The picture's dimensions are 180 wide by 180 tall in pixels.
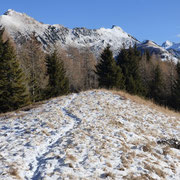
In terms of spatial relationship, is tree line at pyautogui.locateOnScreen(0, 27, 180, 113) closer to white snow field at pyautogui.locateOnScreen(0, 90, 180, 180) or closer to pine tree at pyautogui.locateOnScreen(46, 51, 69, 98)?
pine tree at pyautogui.locateOnScreen(46, 51, 69, 98)

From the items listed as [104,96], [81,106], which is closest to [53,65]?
[104,96]

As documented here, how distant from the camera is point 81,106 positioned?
1218 cm

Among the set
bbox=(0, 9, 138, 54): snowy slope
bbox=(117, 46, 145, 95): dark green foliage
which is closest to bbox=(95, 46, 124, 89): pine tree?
bbox=(117, 46, 145, 95): dark green foliage

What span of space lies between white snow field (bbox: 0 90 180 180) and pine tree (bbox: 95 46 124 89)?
62.1ft

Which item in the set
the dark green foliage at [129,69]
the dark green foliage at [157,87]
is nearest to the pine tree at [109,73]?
the dark green foliage at [129,69]

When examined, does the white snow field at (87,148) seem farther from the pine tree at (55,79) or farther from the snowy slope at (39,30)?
the snowy slope at (39,30)

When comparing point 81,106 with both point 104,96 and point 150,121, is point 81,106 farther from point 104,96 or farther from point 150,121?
point 150,121

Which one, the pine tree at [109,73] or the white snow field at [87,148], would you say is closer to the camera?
the white snow field at [87,148]

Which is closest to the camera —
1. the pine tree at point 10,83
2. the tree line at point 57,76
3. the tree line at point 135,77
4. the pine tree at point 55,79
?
the pine tree at point 10,83

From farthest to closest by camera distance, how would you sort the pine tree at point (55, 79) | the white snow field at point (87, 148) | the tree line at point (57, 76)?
the pine tree at point (55, 79)
the tree line at point (57, 76)
the white snow field at point (87, 148)

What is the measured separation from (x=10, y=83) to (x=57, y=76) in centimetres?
921

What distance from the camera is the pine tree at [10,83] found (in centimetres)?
1747

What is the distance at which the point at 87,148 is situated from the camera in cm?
592

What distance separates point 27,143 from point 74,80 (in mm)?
44462
